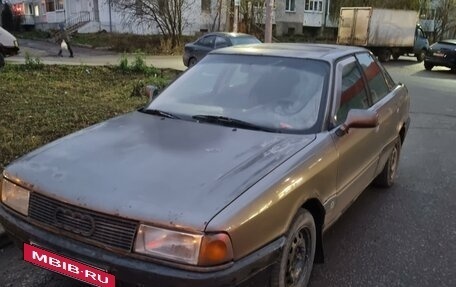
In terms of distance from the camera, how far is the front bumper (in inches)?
88.7

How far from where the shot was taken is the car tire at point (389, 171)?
5.21m

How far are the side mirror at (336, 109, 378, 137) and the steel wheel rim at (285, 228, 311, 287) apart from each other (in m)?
0.83

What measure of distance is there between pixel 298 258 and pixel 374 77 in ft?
7.87

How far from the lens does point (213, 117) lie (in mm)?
3512

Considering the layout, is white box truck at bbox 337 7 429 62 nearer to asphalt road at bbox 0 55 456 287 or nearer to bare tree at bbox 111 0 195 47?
bare tree at bbox 111 0 195 47

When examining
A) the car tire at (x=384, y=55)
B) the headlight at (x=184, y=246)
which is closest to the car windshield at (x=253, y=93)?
the headlight at (x=184, y=246)

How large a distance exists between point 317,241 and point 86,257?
60.8 inches

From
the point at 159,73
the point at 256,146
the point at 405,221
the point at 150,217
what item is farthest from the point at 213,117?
the point at 159,73

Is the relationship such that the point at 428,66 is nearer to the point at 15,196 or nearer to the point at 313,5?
the point at 15,196

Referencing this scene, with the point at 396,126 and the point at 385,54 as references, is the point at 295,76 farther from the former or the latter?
the point at 385,54

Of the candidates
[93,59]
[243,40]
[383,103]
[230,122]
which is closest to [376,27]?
[243,40]

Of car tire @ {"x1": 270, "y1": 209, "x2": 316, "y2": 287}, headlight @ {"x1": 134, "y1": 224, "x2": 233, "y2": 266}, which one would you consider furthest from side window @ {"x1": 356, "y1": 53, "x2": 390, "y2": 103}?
headlight @ {"x1": 134, "y1": 224, "x2": 233, "y2": 266}

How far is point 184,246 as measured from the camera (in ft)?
7.50

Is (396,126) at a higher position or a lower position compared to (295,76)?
lower
